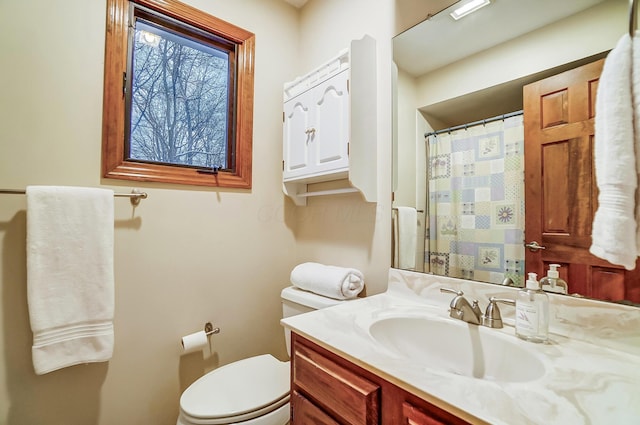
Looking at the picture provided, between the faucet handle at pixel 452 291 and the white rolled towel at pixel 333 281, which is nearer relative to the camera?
the faucet handle at pixel 452 291

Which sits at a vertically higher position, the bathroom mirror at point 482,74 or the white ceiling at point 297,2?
the white ceiling at point 297,2

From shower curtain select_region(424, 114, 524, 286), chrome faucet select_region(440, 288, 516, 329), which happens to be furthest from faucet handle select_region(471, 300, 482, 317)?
shower curtain select_region(424, 114, 524, 286)

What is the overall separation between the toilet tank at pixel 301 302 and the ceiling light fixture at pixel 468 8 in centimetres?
125

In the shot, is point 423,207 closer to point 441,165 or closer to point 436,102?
point 441,165

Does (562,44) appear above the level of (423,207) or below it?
above

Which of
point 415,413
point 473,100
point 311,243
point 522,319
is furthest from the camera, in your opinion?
point 311,243

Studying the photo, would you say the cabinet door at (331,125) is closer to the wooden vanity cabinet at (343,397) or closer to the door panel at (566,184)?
the door panel at (566,184)

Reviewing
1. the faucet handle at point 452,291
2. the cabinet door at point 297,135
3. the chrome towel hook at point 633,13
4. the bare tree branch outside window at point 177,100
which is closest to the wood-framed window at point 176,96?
the bare tree branch outside window at point 177,100

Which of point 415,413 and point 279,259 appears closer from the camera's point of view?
point 415,413

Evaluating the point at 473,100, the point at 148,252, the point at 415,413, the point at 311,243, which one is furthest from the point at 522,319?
the point at 148,252

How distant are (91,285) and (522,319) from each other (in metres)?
1.52

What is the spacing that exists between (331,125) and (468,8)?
2.23ft

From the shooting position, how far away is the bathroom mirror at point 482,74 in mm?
828

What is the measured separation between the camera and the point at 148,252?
4.38ft
